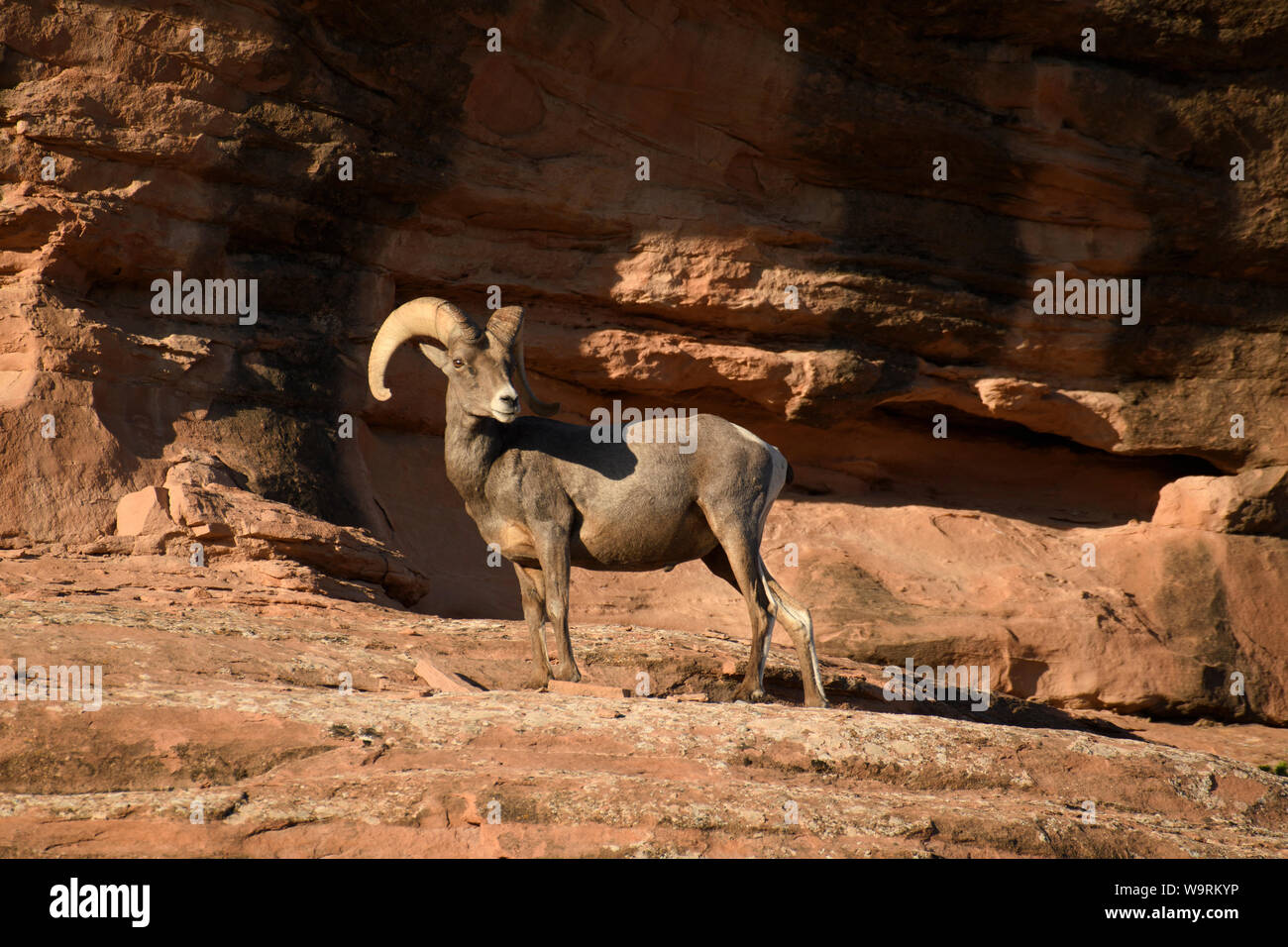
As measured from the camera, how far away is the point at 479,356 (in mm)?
8656

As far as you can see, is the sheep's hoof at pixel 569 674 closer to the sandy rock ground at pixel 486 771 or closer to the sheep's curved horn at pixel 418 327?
the sandy rock ground at pixel 486 771

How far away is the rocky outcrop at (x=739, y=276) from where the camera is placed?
39.1 ft

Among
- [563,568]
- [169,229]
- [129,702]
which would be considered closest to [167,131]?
[169,229]

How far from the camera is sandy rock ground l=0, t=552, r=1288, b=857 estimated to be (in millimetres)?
5707

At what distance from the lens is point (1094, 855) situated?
20.9 feet

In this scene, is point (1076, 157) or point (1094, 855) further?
point (1076, 157)

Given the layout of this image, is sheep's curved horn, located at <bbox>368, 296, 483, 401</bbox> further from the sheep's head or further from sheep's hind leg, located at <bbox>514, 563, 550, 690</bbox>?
sheep's hind leg, located at <bbox>514, 563, 550, 690</bbox>

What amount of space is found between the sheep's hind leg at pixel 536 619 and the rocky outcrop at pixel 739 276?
117 inches

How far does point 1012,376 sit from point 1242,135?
147 inches

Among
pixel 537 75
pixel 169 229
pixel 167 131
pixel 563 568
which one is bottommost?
pixel 563 568

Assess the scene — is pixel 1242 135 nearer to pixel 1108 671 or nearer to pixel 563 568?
pixel 1108 671

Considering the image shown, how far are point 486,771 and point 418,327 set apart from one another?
395 centimetres

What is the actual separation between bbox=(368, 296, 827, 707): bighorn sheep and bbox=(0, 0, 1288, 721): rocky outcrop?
3088mm

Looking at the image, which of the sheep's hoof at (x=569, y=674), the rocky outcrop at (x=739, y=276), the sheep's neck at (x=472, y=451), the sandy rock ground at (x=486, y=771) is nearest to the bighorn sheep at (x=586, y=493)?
the sheep's neck at (x=472, y=451)
